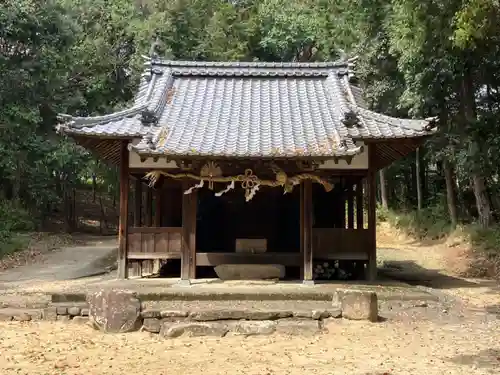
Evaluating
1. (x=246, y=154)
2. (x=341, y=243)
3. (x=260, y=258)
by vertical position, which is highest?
(x=246, y=154)

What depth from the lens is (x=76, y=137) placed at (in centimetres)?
1233

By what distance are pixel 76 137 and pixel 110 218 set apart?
27.5 meters

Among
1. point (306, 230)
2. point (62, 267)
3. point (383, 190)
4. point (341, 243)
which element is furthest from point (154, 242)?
point (383, 190)

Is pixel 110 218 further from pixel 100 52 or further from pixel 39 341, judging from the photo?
pixel 39 341

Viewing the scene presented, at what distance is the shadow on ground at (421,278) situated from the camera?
14242 millimetres

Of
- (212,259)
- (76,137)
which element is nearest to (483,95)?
(212,259)

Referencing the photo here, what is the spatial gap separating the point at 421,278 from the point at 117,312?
30.7ft

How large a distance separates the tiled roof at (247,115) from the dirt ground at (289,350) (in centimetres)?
384

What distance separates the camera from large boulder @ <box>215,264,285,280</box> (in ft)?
42.2

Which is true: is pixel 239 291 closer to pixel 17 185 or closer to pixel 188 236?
pixel 188 236

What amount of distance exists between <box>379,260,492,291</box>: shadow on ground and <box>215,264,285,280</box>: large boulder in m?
3.76

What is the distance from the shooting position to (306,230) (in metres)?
12.7

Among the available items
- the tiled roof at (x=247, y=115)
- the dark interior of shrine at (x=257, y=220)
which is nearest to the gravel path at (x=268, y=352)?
the tiled roof at (x=247, y=115)

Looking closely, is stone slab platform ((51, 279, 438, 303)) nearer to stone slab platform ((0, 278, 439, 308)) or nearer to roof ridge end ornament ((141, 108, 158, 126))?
stone slab platform ((0, 278, 439, 308))
